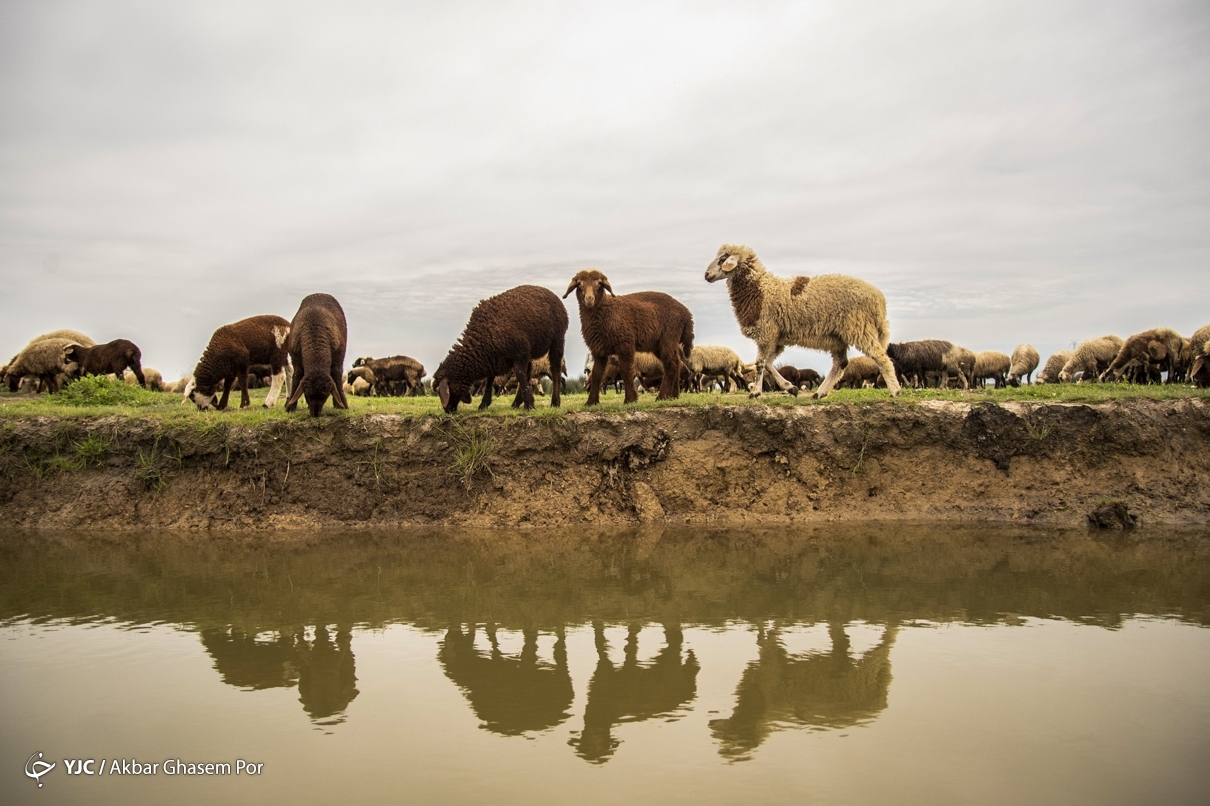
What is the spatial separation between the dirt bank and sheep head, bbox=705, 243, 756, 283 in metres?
2.72

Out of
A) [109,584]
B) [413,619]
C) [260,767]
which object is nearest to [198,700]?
[260,767]

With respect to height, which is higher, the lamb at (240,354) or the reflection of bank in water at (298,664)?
the lamb at (240,354)

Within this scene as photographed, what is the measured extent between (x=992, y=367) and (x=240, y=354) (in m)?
26.0

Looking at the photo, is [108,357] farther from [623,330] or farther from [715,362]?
[715,362]

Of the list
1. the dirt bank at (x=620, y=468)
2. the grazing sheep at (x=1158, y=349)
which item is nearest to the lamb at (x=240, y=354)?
the dirt bank at (x=620, y=468)

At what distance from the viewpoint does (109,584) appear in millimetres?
7719

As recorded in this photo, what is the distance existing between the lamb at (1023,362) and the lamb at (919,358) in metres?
8.82

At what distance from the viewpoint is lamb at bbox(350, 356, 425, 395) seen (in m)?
28.3

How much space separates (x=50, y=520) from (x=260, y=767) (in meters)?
9.29

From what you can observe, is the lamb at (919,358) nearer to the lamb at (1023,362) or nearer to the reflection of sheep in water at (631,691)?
the lamb at (1023,362)

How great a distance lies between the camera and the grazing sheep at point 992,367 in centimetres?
2902

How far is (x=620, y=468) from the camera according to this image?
36.7 ft

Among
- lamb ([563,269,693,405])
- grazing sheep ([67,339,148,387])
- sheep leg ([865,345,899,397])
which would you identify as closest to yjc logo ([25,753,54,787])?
lamb ([563,269,693,405])

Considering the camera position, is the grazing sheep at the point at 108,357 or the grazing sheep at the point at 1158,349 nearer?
the grazing sheep at the point at 108,357
